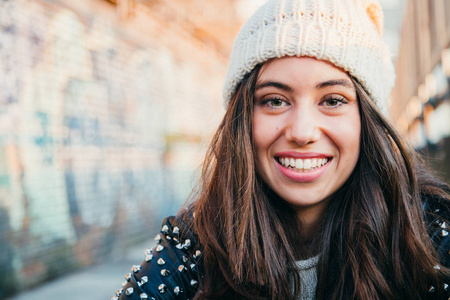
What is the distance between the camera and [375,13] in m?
2.06

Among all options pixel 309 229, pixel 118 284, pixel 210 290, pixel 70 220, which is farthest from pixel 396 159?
pixel 70 220

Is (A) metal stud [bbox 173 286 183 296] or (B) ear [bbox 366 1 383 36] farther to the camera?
(B) ear [bbox 366 1 383 36]

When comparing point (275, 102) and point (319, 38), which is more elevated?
point (319, 38)

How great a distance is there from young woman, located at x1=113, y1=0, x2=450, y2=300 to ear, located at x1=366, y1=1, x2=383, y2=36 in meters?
0.16

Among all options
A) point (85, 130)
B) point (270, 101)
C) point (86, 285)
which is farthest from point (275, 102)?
point (85, 130)

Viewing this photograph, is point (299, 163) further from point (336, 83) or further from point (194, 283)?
point (194, 283)

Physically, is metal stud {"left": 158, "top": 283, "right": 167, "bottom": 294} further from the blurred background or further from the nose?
the nose

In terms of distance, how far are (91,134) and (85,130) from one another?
129mm

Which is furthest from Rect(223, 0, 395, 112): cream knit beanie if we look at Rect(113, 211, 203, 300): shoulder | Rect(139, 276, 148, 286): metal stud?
Rect(139, 276, 148, 286): metal stud

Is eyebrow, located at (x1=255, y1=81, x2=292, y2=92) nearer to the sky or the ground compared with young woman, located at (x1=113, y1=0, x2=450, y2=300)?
nearer to the sky

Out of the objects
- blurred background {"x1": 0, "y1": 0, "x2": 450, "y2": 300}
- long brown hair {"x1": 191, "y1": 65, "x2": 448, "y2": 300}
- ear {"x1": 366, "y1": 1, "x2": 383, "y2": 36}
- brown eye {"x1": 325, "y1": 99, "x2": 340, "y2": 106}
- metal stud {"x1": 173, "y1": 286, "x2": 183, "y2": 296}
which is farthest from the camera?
blurred background {"x1": 0, "y1": 0, "x2": 450, "y2": 300}

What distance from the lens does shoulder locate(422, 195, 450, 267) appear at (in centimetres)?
166

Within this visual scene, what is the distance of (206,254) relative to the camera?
6.01ft

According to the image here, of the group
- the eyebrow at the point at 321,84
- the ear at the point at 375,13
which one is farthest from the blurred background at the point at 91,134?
the ear at the point at 375,13
